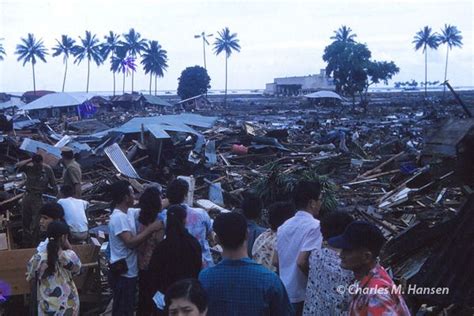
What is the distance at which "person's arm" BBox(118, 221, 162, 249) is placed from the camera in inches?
170

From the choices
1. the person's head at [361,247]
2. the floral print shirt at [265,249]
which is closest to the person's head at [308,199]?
the floral print shirt at [265,249]

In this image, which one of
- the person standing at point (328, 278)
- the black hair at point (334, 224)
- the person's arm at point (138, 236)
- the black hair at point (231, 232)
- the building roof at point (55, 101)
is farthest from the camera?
the building roof at point (55, 101)

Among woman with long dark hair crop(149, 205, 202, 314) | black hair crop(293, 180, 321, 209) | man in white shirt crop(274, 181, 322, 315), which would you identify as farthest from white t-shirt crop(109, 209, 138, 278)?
black hair crop(293, 180, 321, 209)

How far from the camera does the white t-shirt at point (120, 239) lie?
4352 mm

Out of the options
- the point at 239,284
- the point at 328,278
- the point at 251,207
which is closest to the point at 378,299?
the point at 328,278

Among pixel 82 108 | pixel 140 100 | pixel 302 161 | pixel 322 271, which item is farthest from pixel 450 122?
pixel 140 100

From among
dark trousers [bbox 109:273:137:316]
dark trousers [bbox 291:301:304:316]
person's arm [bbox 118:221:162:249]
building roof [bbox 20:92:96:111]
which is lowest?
dark trousers [bbox 109:273:137:316]

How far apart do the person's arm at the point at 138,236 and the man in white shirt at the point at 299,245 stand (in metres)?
1.18

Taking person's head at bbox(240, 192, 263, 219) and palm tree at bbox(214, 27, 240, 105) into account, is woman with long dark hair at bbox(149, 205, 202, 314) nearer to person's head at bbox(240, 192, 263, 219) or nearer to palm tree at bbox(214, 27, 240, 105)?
person's head at bbox(240, 192, 263, 219)

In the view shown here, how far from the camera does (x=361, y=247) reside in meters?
2.71

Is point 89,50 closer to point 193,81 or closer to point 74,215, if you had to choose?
point 193,81

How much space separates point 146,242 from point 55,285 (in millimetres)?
836

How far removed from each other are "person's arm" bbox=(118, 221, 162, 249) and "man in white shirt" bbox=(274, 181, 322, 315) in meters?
1.18

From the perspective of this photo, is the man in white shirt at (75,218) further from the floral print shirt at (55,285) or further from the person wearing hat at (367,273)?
the person wearing hat at (367,273)
